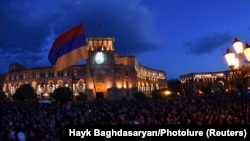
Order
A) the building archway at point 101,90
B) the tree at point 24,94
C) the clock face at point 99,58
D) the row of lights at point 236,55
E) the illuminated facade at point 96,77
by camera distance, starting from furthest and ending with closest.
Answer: the clock face at point 99,58, the illuminated facade at point 96,77, the building archway at point 101,90, the tree at point 24,94, the row of lights at point 236,55

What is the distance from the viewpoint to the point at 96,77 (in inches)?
3858

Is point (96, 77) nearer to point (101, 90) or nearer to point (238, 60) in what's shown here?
point (101, 90)

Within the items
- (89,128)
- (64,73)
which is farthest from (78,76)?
(89,128)

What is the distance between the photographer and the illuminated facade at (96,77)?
98125 millimetres

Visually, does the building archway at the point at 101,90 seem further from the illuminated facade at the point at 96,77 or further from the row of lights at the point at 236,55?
the row of lights at the point at 236,55

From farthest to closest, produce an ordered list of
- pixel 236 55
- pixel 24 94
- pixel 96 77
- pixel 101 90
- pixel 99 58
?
1. pixel 99 58
2. pixel 101 90
3. pixel 96 77
4. pixel 24 94
5. pixel 236 55

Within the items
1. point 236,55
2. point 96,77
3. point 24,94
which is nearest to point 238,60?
point 236,55

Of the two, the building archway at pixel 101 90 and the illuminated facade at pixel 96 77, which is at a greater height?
the illuminated facade at pixel 96 77

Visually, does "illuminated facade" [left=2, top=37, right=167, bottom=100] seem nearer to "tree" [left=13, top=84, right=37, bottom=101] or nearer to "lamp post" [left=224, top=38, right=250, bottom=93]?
"tree" [left=13, top=84, right=37, bottom=101]

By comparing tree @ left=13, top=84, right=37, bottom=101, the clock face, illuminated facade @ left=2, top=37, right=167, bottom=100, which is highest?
the clock face

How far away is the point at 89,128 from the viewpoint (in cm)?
853

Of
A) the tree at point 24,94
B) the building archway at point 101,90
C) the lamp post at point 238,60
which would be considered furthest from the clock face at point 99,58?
the lamp post at point 238,60

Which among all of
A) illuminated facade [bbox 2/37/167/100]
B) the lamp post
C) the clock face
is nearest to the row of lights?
the lamp post

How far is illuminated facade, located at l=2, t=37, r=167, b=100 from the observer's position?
98125 mm
